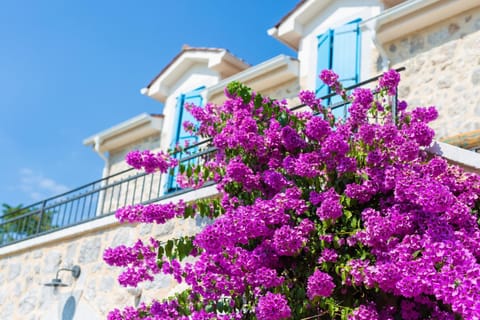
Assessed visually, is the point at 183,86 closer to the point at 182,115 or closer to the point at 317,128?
the point at 182,115

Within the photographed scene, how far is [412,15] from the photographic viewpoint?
25.6 ft

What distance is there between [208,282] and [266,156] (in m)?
1.11

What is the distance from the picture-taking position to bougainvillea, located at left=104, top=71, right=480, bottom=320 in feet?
11.7

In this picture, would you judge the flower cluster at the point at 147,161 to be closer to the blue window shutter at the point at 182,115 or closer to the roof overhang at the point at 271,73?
the roof overhang at the point at 271,73

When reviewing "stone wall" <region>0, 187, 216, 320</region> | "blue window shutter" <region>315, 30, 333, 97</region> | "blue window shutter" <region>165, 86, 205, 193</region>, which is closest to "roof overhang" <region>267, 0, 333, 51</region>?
"blue window shutter" <region>315, 30, 333, 97</region>

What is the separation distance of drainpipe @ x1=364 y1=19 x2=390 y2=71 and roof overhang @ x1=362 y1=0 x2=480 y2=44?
15 millimetres

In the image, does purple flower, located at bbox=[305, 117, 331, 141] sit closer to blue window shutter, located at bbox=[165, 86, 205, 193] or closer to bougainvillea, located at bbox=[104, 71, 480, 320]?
bougainvillea, located at bbox=[104, 71, 480, 320]

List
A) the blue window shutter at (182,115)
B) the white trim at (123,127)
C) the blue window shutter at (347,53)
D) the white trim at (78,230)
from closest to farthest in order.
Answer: the white trim at (78,230) → the blue window shutter at (347,53) → the blue window shutter at (182,115) → the white trim at (123,127)

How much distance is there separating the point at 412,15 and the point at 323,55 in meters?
1.66

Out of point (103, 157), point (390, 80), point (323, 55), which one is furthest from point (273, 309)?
point (103, 157)

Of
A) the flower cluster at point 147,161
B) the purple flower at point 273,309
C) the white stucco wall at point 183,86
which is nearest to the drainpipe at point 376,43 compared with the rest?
the white stucco wall at point 183,86

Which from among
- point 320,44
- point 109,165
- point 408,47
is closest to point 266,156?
point 408,47

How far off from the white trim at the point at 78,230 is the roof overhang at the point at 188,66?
194 inches

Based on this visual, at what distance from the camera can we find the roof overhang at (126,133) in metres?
12.2
